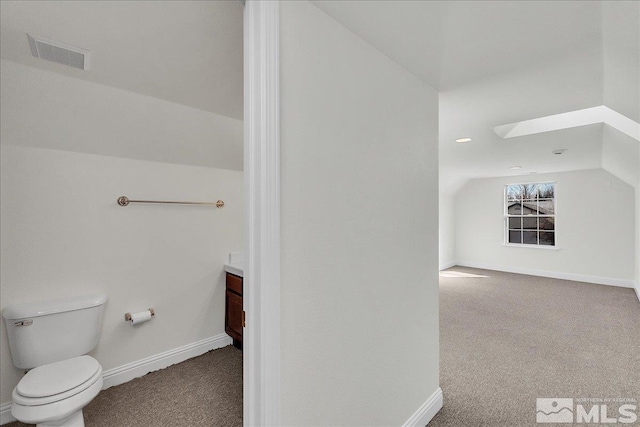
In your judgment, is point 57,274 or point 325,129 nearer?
point 325,129

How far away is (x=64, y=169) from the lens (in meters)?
2.05

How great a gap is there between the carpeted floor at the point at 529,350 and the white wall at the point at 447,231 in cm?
194

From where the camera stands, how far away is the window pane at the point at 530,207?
649 centimetres

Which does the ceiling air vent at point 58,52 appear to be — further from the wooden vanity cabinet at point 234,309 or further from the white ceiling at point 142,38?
the wooden vanity cabinet at point 234,309

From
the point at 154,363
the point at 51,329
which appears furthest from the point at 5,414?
the point at 154,363

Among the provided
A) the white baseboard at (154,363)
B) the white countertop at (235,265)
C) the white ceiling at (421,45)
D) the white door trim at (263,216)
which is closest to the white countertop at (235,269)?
the white countertop at (235,265)

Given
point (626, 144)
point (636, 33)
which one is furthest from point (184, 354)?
point (626, 144)

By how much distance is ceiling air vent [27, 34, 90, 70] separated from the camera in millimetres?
1522

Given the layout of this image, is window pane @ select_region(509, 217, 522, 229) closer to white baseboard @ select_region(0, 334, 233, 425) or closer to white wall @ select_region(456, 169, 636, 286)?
white wall @ select_region(456, 169, 636, 286)

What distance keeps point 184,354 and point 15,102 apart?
2153 mm

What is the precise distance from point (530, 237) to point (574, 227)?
0.81 m

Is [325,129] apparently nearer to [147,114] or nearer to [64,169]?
[147,114]

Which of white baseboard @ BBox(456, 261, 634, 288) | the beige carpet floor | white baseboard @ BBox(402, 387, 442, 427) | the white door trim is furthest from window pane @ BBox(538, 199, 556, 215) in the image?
the white door trim

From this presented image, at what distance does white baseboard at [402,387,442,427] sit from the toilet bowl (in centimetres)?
176
